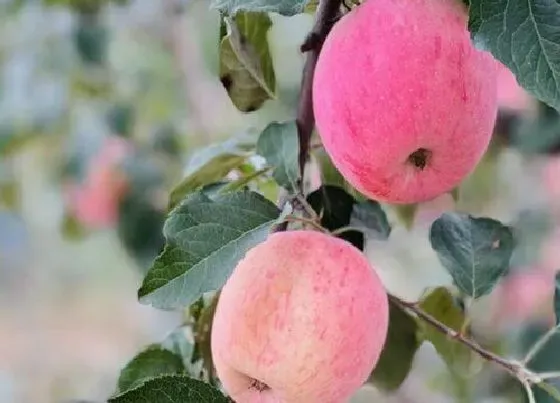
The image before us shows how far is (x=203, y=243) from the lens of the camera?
0.70 metres

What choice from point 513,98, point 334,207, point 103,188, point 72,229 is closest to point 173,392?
point 334,207

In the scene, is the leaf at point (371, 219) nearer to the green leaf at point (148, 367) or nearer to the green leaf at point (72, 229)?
the green leaf at point (148, 367)

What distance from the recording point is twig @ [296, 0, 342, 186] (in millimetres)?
739

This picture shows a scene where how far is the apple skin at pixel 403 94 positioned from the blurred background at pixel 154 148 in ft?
2.28

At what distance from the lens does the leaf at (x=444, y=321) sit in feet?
2.91

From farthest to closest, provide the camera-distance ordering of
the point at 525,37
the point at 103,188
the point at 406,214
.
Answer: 1. the point at 103,188
2. the point at 406,214
3. the point at 525,37

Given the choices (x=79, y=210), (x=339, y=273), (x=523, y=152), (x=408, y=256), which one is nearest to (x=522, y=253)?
(x=523, y=152)

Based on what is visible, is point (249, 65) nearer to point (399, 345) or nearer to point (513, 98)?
point (399, 345)

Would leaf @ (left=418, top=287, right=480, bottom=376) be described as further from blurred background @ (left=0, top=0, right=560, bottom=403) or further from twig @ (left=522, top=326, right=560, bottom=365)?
blurred background @ (left=0, top=0, right=560, bottom=403)

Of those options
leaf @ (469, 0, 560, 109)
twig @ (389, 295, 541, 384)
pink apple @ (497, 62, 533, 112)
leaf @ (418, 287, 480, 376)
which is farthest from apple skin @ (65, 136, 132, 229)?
leaf @ (469, 0, 560, 109)

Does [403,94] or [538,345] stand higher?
[403,94]

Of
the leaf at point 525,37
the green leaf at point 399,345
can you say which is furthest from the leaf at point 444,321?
the leaf at point 525,37

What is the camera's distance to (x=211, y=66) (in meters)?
2.09

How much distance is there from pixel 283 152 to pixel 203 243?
0.12 metres
